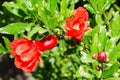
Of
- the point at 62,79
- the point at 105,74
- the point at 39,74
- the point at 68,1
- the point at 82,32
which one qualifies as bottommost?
the point at 105,74

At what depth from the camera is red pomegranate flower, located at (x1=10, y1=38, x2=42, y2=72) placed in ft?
5.00

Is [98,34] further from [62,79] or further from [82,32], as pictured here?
[62,79]

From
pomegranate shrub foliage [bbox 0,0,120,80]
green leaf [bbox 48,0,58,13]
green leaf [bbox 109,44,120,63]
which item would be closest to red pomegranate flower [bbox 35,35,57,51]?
pomegranate shrub foliage [bbox 0,0,120,80]

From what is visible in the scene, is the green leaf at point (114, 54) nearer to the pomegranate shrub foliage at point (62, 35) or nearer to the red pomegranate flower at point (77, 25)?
the pomegranate shrub foliage at point (62, 35)

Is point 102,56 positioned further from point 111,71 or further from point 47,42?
point 47,42

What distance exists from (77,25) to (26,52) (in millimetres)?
268

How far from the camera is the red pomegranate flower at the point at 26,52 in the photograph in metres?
1.52

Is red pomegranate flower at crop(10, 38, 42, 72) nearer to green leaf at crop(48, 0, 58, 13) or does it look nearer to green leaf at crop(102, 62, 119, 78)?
green leaf at crop(48, 0, 58, 13)

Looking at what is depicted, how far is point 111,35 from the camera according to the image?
1.67 m

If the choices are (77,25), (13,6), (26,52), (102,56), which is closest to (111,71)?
(102,56)

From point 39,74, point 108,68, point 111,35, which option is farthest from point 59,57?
point 108,68

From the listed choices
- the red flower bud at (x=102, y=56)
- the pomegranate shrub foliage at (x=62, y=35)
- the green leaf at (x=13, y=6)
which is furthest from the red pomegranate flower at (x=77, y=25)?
the green leaf at (x=13, y=6)

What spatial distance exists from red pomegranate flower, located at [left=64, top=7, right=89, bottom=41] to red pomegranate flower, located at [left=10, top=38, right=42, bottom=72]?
0.56ft

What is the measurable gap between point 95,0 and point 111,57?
12.2 inches
